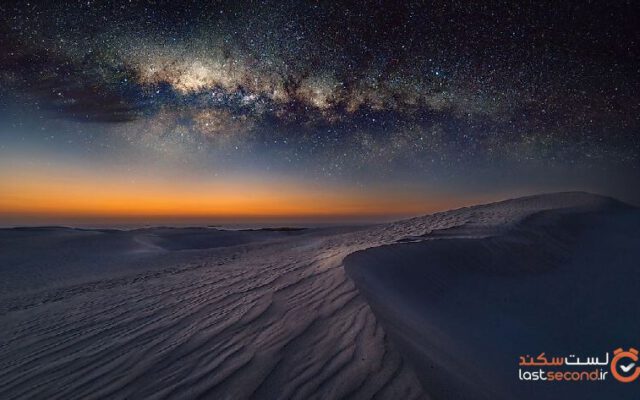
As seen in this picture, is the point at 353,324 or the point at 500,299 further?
the point at 500,299

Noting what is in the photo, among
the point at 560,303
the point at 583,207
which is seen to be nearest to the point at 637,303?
the point at 560,303

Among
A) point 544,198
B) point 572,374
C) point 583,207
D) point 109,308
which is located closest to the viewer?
point 572,374

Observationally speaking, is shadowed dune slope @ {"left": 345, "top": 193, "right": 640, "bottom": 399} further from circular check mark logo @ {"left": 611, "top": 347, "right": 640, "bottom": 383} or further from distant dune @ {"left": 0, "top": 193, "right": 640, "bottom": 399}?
circular check mark logo @ {"left": 611, "top": 347, "right": 640, "bottom": 383}

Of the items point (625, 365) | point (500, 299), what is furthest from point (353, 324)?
point (500, 299)

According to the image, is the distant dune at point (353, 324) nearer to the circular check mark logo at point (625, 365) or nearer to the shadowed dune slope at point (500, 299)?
the shadowed dune slope at point (500, 299)

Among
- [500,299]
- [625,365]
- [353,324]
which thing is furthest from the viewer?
[500,299]

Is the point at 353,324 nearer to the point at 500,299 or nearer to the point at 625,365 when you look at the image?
the point at 625,365

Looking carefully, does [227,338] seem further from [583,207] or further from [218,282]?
[583,207]

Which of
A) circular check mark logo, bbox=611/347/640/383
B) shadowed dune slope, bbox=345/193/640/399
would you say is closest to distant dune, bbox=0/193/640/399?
shadowed dune slope, bbox=345/193/640/399

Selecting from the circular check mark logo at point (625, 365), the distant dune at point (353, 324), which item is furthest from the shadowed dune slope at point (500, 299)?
the circular check mark logo at point (625, 365)
